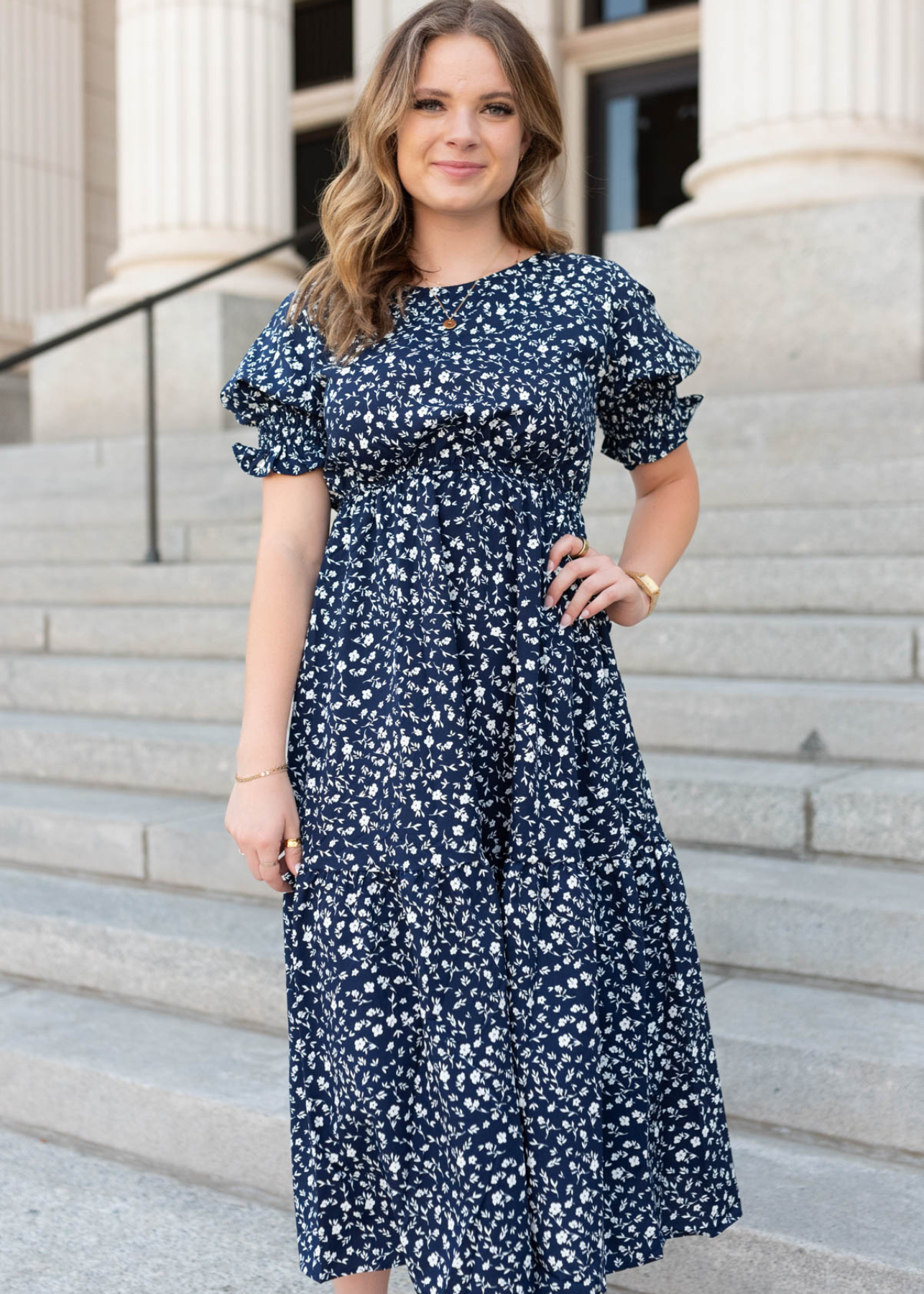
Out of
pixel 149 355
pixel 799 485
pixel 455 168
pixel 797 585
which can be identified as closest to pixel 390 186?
pixel 455 168

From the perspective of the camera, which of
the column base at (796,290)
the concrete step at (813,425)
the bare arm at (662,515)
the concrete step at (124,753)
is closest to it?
the bare arm at (662,515)

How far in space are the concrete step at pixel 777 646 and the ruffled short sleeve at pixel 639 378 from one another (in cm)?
172

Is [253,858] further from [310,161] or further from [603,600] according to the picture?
[310,161]

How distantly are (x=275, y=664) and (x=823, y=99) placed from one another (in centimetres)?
516

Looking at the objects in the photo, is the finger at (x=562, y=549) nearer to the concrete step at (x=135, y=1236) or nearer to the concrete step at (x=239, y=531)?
the concrete step at (x=135, y=1236)

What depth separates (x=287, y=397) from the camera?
5.96ft

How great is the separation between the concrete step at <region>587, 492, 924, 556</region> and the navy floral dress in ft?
8.30

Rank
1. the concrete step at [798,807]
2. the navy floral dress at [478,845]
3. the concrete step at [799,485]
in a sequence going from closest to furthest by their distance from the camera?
the navy floral dress at [478,845]
the concrete step at [798,807]
the concrete step at [799,485]

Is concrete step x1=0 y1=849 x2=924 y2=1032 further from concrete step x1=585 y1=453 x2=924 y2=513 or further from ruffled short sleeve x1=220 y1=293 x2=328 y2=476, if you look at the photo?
concrete step x1=585 y1=453 x2=924 y2=513

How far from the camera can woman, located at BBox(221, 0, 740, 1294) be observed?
66.7 inches

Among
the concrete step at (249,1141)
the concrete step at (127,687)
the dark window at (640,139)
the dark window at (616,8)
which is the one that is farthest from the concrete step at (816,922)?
the dark window at (616,8)

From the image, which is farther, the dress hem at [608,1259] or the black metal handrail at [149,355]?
the black metal handrail at [149,355]

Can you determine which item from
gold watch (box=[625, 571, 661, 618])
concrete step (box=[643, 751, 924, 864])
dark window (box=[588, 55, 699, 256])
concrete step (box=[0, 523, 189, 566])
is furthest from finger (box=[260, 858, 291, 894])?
dark window (box=[588, 55, 699, 256])

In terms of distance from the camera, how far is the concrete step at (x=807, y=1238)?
213 cm
